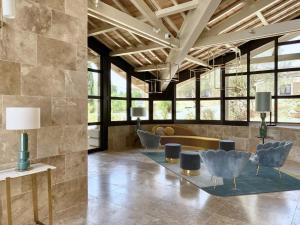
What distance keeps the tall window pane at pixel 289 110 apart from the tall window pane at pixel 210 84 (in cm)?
245

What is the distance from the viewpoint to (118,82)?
9984mm

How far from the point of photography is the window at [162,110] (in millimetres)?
11109

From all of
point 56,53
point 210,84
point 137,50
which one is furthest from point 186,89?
point 56,53

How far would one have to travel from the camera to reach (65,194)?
4.09 metres

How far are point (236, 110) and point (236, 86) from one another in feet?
3.17

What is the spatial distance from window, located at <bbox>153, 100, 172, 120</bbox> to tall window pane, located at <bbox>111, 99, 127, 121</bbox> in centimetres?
154

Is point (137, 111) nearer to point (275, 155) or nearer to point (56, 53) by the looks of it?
point (275, 155)

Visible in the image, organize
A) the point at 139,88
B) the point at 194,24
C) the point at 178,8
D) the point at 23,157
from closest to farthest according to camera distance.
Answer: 1. the point at 23,157
2. the point at 178,8
3. the point at 194,24
4. the point at 139,88

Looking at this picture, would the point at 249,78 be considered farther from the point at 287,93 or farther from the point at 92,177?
the point at 92,177

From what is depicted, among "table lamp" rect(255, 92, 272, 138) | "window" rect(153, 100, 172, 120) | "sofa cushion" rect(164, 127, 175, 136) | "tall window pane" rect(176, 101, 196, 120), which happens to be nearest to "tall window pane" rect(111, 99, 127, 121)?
"window" rect(153, 100, 172, 120)

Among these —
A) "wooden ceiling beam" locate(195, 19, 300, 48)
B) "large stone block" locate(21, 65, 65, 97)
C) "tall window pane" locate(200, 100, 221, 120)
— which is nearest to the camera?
"large stone block" locate(21, 65, 65, 97)

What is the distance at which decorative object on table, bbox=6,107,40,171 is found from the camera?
2.90m

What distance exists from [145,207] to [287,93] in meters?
7.10

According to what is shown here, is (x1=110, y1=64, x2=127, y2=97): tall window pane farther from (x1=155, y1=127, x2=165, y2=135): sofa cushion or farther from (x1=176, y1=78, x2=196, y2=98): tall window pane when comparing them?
(x1=176, y1=78, x2=196, y2=98): tall window pane
